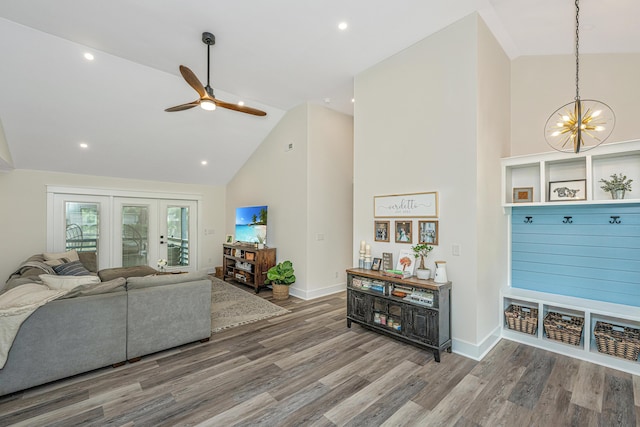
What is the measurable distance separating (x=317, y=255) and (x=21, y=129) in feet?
17.2

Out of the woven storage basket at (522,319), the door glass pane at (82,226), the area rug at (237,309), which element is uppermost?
the door glass pane at (82,226)

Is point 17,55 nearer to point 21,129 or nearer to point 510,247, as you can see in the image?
point 21,129

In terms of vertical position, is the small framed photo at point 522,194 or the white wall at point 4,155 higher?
the white wall at point 4,155

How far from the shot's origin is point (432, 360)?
2.92 meters

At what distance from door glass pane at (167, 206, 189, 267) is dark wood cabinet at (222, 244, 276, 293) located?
1.52 m

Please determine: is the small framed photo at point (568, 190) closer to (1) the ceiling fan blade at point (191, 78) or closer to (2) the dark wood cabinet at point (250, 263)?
(1) the ceiling fan blade at point (191, 78)

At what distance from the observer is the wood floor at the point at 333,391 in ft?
6.84

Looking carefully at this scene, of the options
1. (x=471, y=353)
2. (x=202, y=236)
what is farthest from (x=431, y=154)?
(x=202, y=236)

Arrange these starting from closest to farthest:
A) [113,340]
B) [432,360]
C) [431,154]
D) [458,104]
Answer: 1. [113,340]
2. [432,360]
3. [458,104]
4. [431,154]

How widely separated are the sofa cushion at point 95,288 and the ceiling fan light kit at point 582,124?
457 centimetres

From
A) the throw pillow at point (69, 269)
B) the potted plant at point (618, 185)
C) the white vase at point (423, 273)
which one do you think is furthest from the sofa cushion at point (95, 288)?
the potted plant at point (618, 185)

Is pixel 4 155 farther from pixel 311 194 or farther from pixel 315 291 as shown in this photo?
pixel 315 291

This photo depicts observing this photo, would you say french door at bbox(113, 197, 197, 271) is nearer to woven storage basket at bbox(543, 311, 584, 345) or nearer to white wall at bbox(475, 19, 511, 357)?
white wall at bbox(475, 19, 511, 357)

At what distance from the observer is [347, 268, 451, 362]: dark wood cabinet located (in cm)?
293
